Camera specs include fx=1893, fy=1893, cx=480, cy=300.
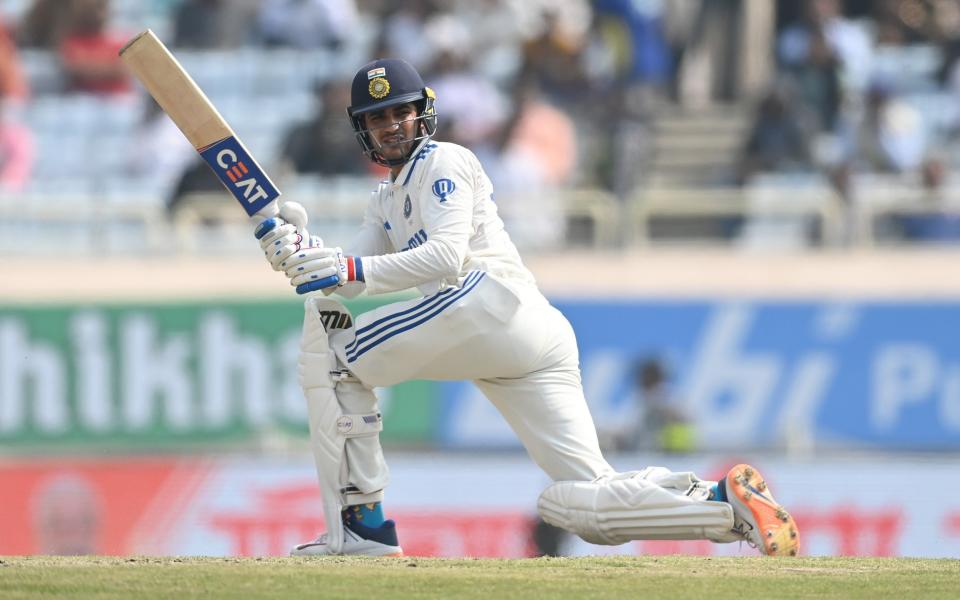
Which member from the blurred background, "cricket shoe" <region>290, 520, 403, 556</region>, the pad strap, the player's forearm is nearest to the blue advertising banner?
the blurred background

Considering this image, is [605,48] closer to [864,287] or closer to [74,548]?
[864,287]

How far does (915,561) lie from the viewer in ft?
21.8

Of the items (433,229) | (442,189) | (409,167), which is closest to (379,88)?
(409,167)

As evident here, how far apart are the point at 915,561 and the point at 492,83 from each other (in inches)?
320

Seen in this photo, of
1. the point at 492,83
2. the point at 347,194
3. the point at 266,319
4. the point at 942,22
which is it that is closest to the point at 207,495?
the point at 266,319

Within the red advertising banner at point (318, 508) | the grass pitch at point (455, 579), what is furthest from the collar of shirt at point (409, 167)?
the red advertising banner at point (318, 508)

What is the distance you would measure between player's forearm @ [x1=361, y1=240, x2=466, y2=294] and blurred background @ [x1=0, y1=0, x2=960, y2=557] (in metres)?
4.96

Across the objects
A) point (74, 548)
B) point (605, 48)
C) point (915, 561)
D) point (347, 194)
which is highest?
point (605, 48)

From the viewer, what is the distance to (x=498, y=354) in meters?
6.35

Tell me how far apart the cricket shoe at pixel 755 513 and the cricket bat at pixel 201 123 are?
183 centimetres

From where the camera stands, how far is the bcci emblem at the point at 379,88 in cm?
645

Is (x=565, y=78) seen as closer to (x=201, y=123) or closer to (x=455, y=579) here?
(x=201, y=123)

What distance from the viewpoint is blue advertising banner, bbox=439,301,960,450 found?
41.1 ft

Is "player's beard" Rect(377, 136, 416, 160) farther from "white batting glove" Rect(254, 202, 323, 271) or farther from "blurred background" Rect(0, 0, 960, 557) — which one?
"blurred background" Rect(0, 0, 960, 557)
